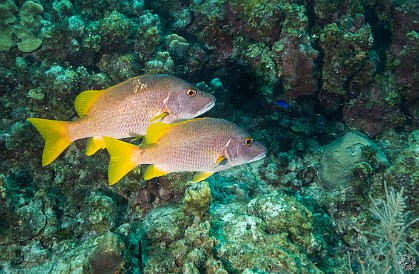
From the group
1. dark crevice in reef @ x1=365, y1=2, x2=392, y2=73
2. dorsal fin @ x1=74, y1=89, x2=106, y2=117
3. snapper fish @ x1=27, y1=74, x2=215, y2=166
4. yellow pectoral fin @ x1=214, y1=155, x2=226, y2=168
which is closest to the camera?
yellow pectoral fin @ x1=214, y1=155, x2=226, y2=168

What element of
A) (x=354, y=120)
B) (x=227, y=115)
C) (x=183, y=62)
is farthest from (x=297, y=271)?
(x=183, y=62)

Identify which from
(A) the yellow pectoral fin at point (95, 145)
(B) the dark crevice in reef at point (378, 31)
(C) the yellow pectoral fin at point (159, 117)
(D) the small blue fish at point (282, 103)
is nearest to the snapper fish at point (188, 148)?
(C) the yellow pectoral fin at point (159, 117)

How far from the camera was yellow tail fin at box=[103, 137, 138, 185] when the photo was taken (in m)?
3.64

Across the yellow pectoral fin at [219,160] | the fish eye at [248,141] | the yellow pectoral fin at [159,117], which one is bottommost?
the yellow pectoral fin at [219,160]

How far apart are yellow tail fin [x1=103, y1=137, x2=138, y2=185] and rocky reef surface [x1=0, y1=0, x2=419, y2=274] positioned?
0.66 m

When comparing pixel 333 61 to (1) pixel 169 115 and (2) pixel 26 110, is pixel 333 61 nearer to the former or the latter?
(1) pixel 169 115

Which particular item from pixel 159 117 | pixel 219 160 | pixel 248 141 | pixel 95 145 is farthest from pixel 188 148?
pixel 95 145

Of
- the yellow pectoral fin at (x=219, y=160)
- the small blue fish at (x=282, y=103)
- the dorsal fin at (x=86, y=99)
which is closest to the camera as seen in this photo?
the yellow pectoral fin at (x=219, y=160)

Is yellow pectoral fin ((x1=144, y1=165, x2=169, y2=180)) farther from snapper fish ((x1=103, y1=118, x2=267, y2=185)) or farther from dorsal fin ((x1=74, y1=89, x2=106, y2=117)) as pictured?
dorsal fin ((x1=74, y1=89, x2=106, y2=117))

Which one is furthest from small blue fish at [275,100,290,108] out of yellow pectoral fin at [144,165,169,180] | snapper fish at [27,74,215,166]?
yellow pectoral fin at [144,165,169,180]

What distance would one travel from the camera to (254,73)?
6.44 m

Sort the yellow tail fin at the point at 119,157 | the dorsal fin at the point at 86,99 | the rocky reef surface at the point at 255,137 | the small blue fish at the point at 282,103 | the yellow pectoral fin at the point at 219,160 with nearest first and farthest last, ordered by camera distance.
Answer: the yellow pectoral fin at the point at 219,160, the yellow tail fin at the point at 119,157, the dorsal fin at the point at 86,99, the rocky reef surface at the point at 255,137, the small blue fish at the point at 282,103

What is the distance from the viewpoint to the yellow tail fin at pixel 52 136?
3799mm

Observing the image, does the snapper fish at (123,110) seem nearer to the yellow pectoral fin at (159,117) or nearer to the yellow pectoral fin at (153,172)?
the yellow pectoral fin at (159,117)
